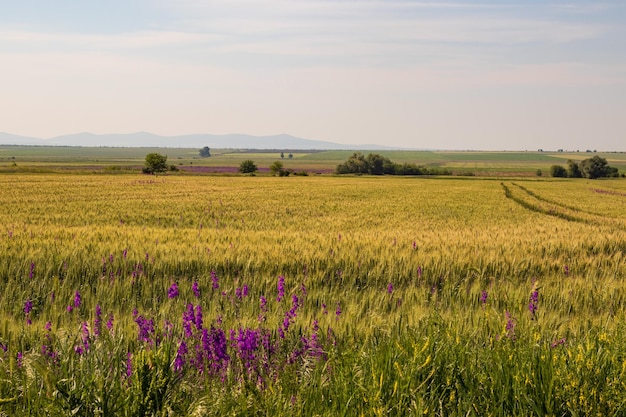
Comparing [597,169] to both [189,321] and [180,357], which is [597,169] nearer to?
[189,321]

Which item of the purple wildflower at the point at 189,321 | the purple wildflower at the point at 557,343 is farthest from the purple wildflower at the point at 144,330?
the purple wildflower at the point at 557,343

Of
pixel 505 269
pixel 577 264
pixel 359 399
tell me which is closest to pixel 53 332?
pixel 359 399

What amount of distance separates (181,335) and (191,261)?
3.89 meters

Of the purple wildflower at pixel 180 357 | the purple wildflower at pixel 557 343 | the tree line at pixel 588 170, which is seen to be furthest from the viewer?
the tree line at pixel 588 170

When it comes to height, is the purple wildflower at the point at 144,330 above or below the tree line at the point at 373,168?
below

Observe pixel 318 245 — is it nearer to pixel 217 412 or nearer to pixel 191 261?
pixel 191 261

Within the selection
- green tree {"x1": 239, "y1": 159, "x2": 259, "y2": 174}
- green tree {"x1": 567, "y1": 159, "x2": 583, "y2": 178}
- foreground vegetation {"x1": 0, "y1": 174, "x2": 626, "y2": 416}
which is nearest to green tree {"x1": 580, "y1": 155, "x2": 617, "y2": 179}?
green tree {"x1": 567, "y1": 159, "x2": 583, "y2": 178}

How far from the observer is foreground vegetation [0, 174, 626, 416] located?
9.47 ft

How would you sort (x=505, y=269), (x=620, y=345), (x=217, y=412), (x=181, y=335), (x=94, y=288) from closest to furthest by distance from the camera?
(x=217, y=412), (x=620, y=345), (x=181, y=335), (x=94, y=288), (x=505, y=269)

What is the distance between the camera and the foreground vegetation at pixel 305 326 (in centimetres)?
289

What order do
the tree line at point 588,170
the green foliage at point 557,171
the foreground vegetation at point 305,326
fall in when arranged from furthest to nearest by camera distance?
the green foliage at point 557,171 < the tree line at point 588,170 < the foreground vegetation at point 305,326

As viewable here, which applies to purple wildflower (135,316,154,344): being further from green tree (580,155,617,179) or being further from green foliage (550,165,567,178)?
green tree (580,155,617,179)

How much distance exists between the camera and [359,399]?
9.49 ft

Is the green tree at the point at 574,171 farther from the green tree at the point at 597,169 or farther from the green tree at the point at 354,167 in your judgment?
the green tree at the point at 354,167
